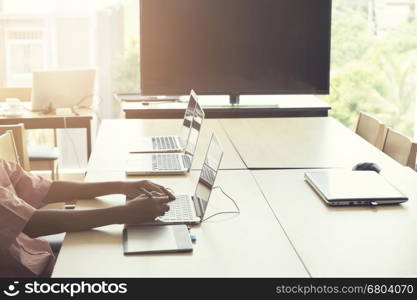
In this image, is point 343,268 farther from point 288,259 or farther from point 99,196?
point 99,196

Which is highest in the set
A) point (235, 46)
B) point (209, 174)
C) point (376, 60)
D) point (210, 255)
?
point (235, 46)

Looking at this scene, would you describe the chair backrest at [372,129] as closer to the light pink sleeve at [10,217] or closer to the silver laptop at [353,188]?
the silver laptop at [353,188]

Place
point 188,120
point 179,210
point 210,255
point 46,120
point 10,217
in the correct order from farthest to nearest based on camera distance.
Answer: point 46,120 → point 188,120 → point 179,210 → point 10,217 → point 210,255

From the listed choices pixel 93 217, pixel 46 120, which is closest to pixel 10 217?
pixel 93 217

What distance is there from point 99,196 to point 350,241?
0.97m

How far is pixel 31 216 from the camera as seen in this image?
7.25 feet

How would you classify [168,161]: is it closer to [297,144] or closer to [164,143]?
[164,143]

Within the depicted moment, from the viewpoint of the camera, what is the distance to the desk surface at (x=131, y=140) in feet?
10.4

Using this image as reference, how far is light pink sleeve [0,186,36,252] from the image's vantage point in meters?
2.13

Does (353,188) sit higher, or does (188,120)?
(188,120)

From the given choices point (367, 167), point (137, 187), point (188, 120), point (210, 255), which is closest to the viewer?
point (210, 255)

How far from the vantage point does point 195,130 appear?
10.4ft

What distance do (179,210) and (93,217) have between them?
34cm

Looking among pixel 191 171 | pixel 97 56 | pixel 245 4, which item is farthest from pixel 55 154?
pixel 191 171
